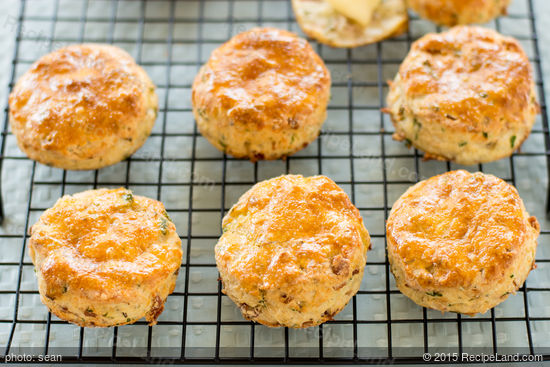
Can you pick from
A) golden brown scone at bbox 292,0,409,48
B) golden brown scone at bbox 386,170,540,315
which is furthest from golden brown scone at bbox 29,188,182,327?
golden brown scone at bbox 292,0,409,48

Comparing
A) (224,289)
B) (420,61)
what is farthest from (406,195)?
(224,289)

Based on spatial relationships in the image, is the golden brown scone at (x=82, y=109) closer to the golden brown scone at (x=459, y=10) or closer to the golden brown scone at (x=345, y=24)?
the golden brown scone at (x=345, y=24)

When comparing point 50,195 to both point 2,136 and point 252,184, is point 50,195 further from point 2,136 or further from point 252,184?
point 252,184

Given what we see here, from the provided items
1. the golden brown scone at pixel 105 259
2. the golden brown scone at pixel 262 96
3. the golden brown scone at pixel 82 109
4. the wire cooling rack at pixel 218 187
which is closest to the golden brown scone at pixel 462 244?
the wire cooling rack at pixel 218 187

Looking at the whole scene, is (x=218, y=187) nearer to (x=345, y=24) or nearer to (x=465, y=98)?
(x=345, y=24)

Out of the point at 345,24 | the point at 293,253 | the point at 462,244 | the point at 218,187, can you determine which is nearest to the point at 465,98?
the point at 462,244

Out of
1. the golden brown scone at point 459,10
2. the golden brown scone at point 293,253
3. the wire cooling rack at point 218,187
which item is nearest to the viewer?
the golden brown scone at point 293,253

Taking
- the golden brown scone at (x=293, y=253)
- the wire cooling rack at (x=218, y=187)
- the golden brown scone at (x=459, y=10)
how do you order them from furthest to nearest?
1. the golden brown scone at (x=459, y=10)
2. the wire cooling rack at (x=218, y=187)
3. the golden brown scone at (x=293, y=253)
